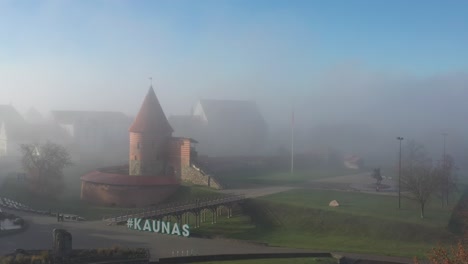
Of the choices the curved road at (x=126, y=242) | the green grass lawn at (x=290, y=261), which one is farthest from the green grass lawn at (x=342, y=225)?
the green grass lawn at (x=290, y=261)

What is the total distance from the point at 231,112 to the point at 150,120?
136 ft

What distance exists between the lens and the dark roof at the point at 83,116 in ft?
280

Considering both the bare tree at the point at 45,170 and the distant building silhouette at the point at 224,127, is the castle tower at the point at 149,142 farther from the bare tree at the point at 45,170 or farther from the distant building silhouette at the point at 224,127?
the distant building silhouette at the point at 224,127

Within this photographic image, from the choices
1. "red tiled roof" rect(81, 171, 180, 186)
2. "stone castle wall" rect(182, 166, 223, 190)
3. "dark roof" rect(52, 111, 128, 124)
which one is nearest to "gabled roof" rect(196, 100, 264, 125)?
"dark roof" rect(52, 111, 128, 124)

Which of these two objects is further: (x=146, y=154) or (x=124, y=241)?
(x=146, y=154)

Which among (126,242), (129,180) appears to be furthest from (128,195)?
(126,242)

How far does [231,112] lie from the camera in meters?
89.4

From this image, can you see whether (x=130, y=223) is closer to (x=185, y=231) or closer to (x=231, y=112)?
(x=185, y=231)

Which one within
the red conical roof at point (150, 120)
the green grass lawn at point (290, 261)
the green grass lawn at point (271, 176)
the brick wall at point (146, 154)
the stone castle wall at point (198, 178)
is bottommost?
the green grass lawn at point (290, 261)

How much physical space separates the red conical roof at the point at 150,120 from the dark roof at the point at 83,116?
38.0 metres

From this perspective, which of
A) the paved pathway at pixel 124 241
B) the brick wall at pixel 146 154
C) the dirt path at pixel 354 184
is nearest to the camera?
the paved pathway at pixel 124 241

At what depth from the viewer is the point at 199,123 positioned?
283ft

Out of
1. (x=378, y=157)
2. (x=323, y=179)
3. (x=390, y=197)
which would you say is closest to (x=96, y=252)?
(x=390, y=197)

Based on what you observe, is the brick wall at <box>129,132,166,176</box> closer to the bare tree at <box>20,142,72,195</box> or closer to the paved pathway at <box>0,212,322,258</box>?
the bare tree at <box>20,142,72,195</box>
